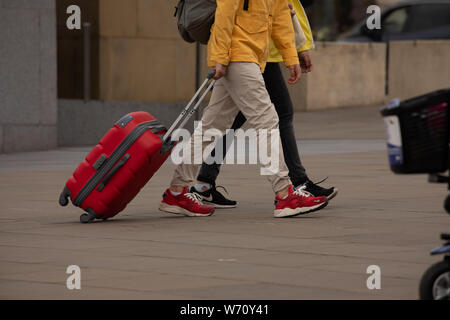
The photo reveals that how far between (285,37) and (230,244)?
6.22 feet

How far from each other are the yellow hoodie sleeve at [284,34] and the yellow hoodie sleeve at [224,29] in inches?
19.3

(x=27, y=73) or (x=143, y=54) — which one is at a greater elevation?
(x=143, y=54)

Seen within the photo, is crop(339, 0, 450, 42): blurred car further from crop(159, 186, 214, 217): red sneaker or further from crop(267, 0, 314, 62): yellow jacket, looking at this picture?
crop(159, 186, 214, 217): red sneaker

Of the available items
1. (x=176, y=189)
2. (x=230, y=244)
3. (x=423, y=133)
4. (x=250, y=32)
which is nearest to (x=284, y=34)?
(x=250, y=32)

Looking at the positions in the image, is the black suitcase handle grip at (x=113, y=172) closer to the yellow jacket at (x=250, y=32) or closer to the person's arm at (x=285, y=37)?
the yellow jacket at (x=250, y=32)

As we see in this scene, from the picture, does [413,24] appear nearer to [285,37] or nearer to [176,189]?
[285,37]

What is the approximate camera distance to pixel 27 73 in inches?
530

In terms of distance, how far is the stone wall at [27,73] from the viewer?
43.5 ft

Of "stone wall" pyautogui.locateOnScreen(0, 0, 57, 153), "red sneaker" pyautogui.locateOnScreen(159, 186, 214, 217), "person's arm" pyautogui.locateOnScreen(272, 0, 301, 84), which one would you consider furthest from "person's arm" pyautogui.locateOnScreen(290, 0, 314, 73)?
"stone wall" pyautogui.locateOnScreen(0, 0, 57, 153)

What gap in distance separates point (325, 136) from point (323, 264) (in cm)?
1010

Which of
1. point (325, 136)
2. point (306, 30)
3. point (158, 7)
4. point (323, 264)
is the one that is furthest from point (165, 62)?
point (323, 264)

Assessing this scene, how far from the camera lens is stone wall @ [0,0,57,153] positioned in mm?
13273

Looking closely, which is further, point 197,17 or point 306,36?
point 306,36

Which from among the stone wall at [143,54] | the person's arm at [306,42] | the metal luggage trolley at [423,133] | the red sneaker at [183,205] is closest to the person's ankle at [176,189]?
the red sneaker at [183,205]
